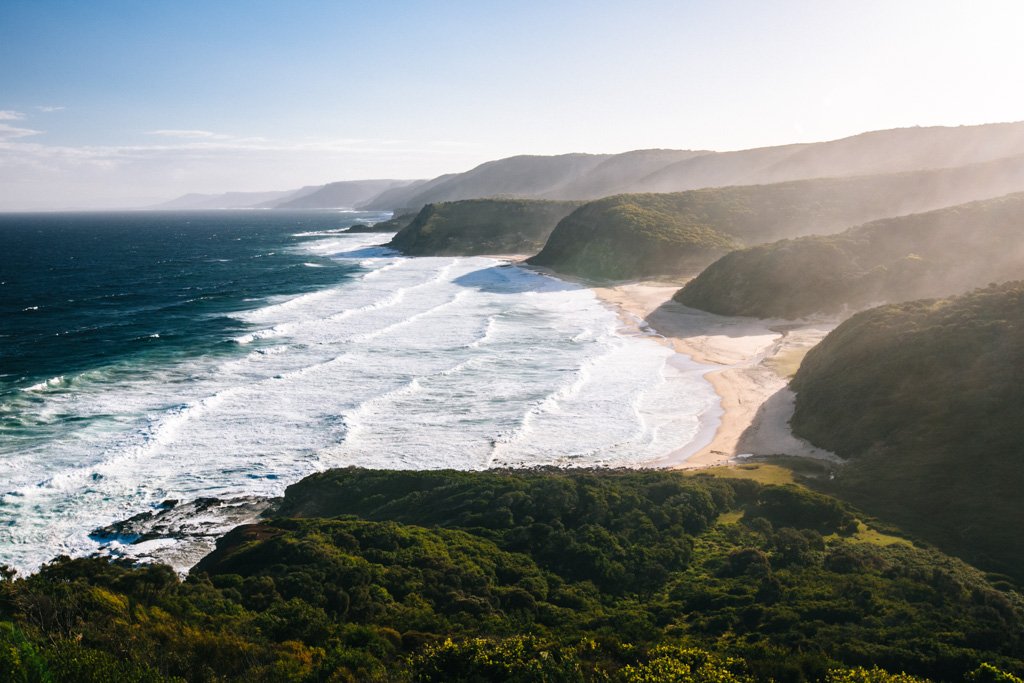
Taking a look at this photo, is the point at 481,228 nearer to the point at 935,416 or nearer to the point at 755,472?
the point at 755,472

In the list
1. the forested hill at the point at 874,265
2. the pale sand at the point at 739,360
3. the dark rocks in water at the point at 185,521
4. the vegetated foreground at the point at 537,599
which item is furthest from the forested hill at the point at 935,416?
the forested hill at the point at 874,265

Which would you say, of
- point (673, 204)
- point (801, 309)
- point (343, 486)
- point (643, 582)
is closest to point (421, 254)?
point (673, 204)

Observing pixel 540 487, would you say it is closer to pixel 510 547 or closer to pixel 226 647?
pixel 510 547

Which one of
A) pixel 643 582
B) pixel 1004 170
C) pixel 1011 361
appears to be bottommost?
pixel 643 582

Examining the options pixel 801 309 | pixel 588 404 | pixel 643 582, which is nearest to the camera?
pixel 643 582

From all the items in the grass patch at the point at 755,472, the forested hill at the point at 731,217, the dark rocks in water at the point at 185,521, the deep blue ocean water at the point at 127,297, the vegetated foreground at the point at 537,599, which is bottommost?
the dark rocks in water at the point at 185,521

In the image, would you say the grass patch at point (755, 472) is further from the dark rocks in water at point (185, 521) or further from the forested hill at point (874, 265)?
the forested hill at point (874, 265)
